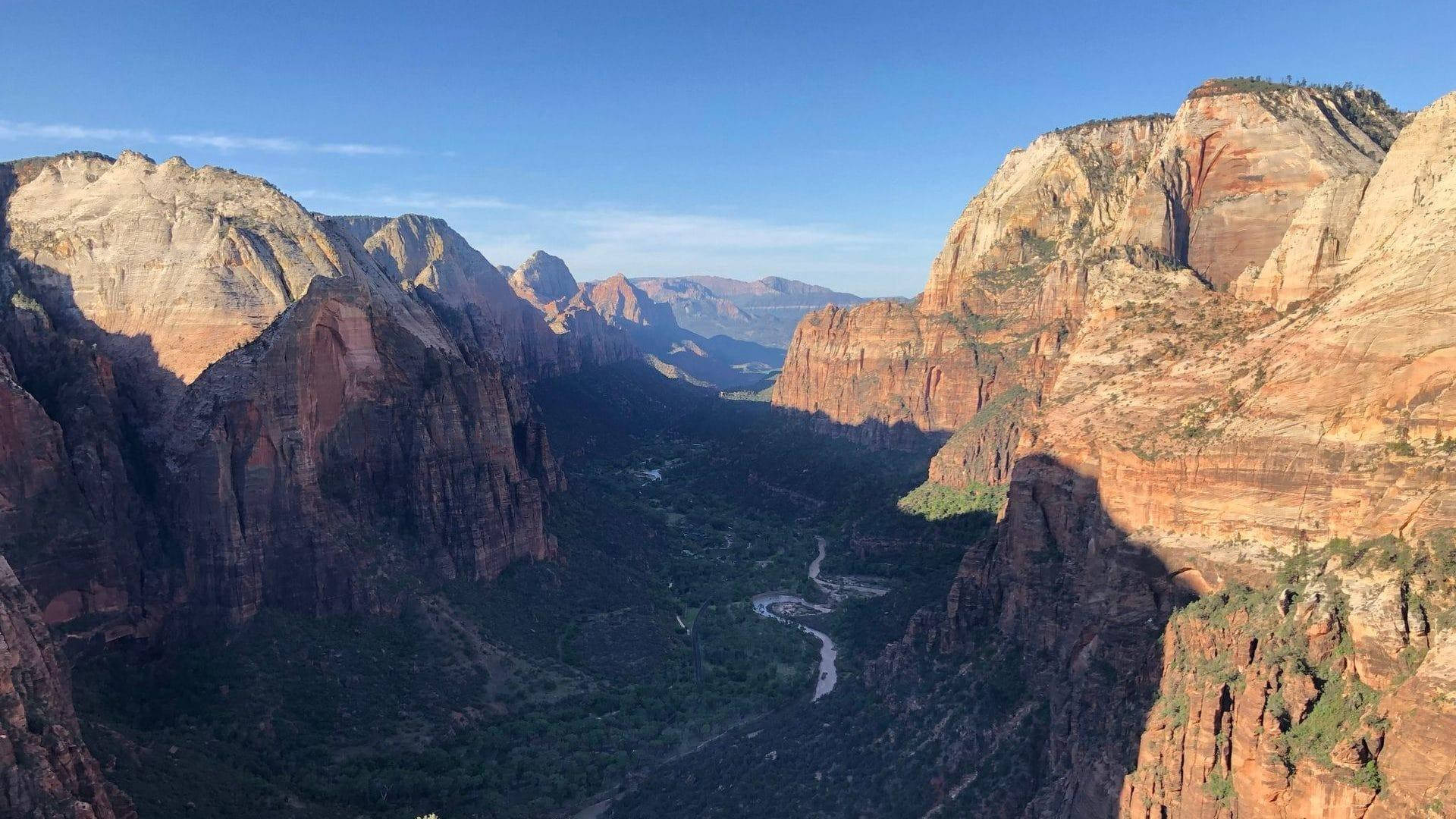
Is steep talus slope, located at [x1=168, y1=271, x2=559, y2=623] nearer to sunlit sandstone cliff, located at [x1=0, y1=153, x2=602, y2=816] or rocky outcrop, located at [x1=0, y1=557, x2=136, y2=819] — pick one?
sunlit sandstone cliff, located at [x1=0, y1=153, x2=602, y2=816]

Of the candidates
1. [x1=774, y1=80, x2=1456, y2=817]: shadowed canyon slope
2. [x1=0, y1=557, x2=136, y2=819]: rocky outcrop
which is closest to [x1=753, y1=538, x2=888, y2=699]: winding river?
[x1=774, y1=80, x2=1456, y2=817]: shadowed canyon slope

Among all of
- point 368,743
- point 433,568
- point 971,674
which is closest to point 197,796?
point 368,743

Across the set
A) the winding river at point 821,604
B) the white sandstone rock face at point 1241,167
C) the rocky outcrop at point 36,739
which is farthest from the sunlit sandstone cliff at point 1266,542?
the rocky outcrop at point 36,739

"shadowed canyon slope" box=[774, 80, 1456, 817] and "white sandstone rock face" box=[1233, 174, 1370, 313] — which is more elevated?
"white sandstone rock face" box=[1233, 174, 1370, 313]

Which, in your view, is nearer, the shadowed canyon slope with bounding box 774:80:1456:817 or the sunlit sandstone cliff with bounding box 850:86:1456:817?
the sunlit sandstone cliff with bounding box 850:86:1456:817

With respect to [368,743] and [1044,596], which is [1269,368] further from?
[368,743]

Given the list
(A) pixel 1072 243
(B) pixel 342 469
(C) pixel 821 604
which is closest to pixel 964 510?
(C) pixel 821 604
